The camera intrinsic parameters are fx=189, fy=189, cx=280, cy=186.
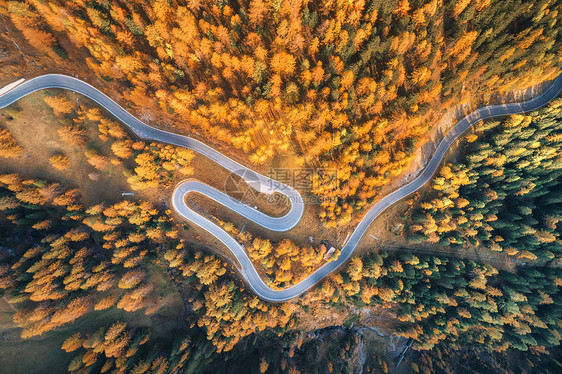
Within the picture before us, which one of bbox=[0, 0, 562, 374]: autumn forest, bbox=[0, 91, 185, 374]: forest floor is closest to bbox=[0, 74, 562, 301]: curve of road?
bbox=[0, 0, 562, 374]: autumn forest

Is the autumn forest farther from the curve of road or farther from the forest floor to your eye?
the curve of road

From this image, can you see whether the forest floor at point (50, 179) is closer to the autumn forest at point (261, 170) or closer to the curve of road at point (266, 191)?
the autumn forest at point (261, 170)

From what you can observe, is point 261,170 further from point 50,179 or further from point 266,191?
point 50,179

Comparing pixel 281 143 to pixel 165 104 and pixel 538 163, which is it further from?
pixel 538 163

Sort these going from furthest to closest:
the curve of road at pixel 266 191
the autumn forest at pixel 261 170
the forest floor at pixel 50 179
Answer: the curve of road at pixel 266 191, the forest floor at pixel 50 179, the autumn forest at pixel 261 170

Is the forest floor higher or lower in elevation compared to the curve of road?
lower

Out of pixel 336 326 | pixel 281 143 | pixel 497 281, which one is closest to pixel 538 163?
pixel 497 281

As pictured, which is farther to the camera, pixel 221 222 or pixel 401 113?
pixel 221 222

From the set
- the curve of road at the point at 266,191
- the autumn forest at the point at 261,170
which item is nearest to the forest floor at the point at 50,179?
the autumn forest at the point at 261,170
